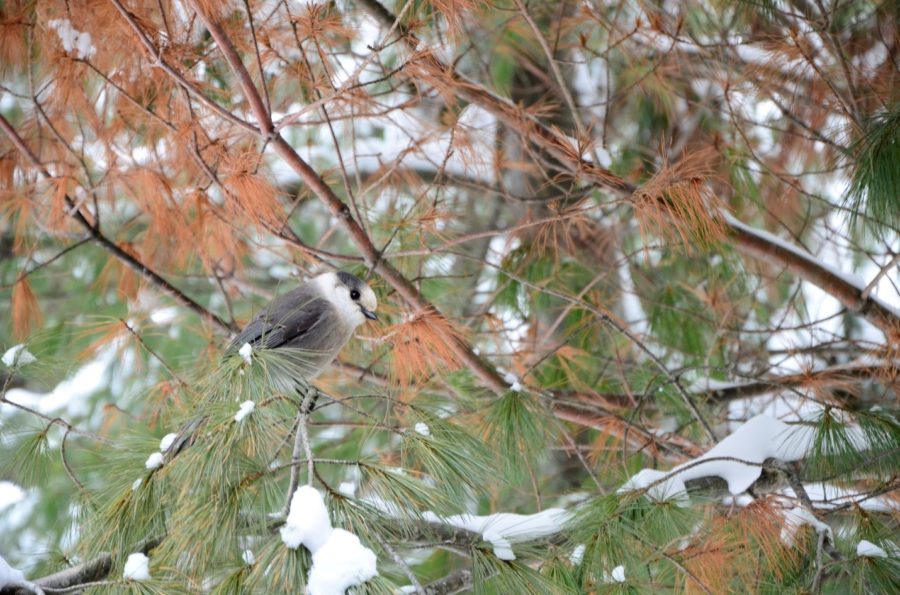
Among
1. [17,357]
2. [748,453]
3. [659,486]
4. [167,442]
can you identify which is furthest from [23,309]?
[748,453]

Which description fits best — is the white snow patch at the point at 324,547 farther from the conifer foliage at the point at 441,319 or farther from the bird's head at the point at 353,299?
the bird's head at the point at 353,299

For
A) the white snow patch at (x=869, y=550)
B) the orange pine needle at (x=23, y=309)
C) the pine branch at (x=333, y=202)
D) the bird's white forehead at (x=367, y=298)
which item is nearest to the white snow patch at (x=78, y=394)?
the orange pine needle at (x=23, y=309)

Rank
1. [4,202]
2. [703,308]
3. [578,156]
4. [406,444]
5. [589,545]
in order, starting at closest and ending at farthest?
1. [406,444]
2. [589,545]
3. [578,156]
4. [4,202]
5. [703,308]

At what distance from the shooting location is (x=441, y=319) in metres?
2.18

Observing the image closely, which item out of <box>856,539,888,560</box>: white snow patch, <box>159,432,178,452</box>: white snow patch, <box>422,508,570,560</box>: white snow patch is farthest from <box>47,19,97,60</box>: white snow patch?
<box>856,539,888,560</box>: white snow patch

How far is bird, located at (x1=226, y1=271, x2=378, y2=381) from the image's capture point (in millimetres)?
2311

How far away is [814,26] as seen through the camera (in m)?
2.30

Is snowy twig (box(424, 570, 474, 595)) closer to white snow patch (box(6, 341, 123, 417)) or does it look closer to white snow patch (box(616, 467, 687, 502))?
white snow patch (box(616, 467, 687, 502))

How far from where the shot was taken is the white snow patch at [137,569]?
1.42 metres

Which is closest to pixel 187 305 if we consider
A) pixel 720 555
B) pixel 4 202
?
pixel 4 202

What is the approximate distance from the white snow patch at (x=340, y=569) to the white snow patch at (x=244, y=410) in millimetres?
298

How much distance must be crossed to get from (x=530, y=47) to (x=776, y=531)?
2423mm

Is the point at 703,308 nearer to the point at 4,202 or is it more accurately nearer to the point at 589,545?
the point at 589,545

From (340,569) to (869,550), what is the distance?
3.87 feet
